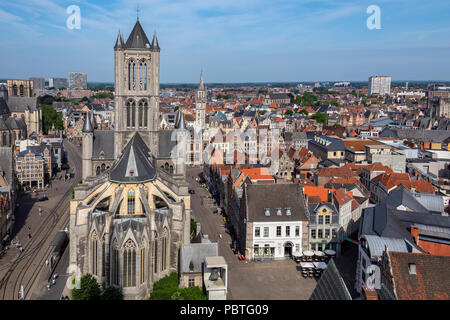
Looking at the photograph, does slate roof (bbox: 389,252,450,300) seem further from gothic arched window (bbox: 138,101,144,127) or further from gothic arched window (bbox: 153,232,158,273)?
gothic arched window (bbox: 138,101,144,127)

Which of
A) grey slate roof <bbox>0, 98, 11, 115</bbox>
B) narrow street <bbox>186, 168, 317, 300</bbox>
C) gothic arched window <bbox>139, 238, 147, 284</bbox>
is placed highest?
grey slate roof <bbox>0, 98, 11, 115</bbox>

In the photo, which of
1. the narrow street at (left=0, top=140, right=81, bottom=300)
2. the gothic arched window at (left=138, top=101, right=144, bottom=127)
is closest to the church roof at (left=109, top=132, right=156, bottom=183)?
the narrow street at (left=0, top=140, right=81, bottom=300)

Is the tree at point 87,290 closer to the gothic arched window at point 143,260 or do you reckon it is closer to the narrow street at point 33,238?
the gothic arched window at point 143,260

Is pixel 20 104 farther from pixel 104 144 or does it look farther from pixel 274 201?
pixel 274 201

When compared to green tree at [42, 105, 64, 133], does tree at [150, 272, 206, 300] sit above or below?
below

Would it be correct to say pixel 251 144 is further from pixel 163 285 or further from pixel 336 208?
pixel 163 285
